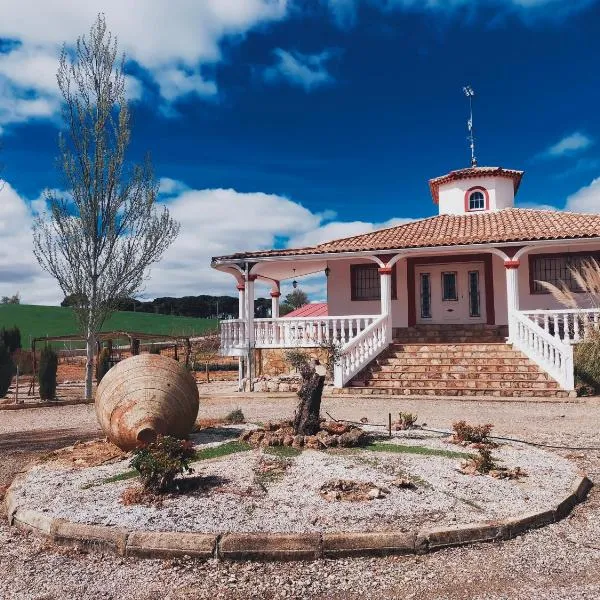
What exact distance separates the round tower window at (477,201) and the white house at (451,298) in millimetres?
36

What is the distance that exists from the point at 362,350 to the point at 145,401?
8.53 metres

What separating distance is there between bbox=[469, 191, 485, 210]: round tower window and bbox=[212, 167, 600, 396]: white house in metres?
0.04

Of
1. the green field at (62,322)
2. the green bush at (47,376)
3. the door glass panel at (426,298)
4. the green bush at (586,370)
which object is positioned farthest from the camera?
the green field at (62,322)

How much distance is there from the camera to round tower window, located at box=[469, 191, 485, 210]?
20.3 metres

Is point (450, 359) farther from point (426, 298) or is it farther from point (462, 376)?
point (426, 298)

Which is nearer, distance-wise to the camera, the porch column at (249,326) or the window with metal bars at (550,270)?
the porch column at (249,326)

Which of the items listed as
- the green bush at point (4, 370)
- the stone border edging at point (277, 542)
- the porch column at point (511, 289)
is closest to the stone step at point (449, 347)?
the porch column at point (511, 289)

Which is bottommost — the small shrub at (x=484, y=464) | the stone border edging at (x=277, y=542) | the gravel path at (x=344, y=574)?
the gravel path at (x=344, y=574)

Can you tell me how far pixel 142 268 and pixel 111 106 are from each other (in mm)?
4245

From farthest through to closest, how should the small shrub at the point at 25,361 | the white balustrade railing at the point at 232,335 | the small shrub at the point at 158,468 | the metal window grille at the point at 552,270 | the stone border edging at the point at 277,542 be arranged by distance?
the small shrub at the point at 25,361
the metal window grille at the point at 552,270
the white balustrade railing at the point at 232,335
the small shrub at the point at 158,468
the stone border edging at the point at 277,542

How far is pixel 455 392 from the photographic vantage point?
12.7 m

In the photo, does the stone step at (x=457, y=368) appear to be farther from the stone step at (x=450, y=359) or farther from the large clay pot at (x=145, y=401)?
the large clay pot at (x=145, y=401)

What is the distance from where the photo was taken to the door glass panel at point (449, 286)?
1775 centimetres

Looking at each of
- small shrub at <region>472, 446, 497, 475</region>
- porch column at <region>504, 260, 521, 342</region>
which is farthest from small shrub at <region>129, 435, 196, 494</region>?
porch column at <region>504, 260, 521, 342</region>
